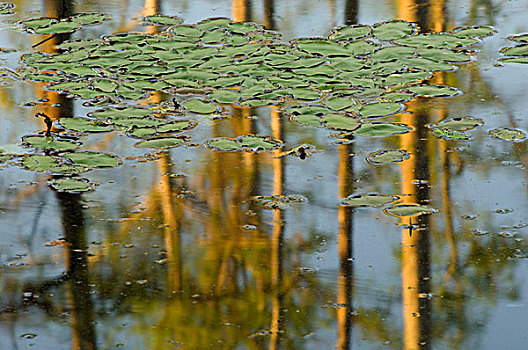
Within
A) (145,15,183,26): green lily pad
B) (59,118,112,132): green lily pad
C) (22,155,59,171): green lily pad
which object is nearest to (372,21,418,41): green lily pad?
(145,15,183,26): green lily pad

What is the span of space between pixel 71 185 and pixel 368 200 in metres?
1.22

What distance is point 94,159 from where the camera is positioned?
3.87 metres

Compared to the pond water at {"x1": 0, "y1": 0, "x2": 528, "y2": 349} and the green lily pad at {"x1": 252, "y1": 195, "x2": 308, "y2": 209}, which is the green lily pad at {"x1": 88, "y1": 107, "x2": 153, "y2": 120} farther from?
the green lily pad at {"x1": 252, "y1": 195, "x2": 308, "y2": 209}

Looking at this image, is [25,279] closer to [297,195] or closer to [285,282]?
[285,282]

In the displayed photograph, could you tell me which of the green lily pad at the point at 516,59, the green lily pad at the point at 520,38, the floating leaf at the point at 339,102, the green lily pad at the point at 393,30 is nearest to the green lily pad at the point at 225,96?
the floating leaf at the point at 339,102

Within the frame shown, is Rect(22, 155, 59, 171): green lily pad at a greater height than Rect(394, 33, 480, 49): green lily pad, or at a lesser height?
lesser

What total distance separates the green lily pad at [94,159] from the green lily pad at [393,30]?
2066mm

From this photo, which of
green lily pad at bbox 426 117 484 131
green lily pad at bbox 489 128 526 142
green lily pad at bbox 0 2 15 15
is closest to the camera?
green lily pad at bbox 489 128 526 142

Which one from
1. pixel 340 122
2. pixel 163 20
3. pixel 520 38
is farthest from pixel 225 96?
pixel 520 38

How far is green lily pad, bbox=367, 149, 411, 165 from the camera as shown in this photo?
3.75m

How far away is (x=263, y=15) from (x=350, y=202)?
2.72 meters

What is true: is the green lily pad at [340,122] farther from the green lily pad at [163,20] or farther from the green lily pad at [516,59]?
the green lily pad at [163,20]

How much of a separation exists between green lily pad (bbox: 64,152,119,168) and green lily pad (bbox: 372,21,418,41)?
207 cm

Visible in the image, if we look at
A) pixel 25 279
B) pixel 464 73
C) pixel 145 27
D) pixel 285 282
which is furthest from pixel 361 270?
pixel 145 27
